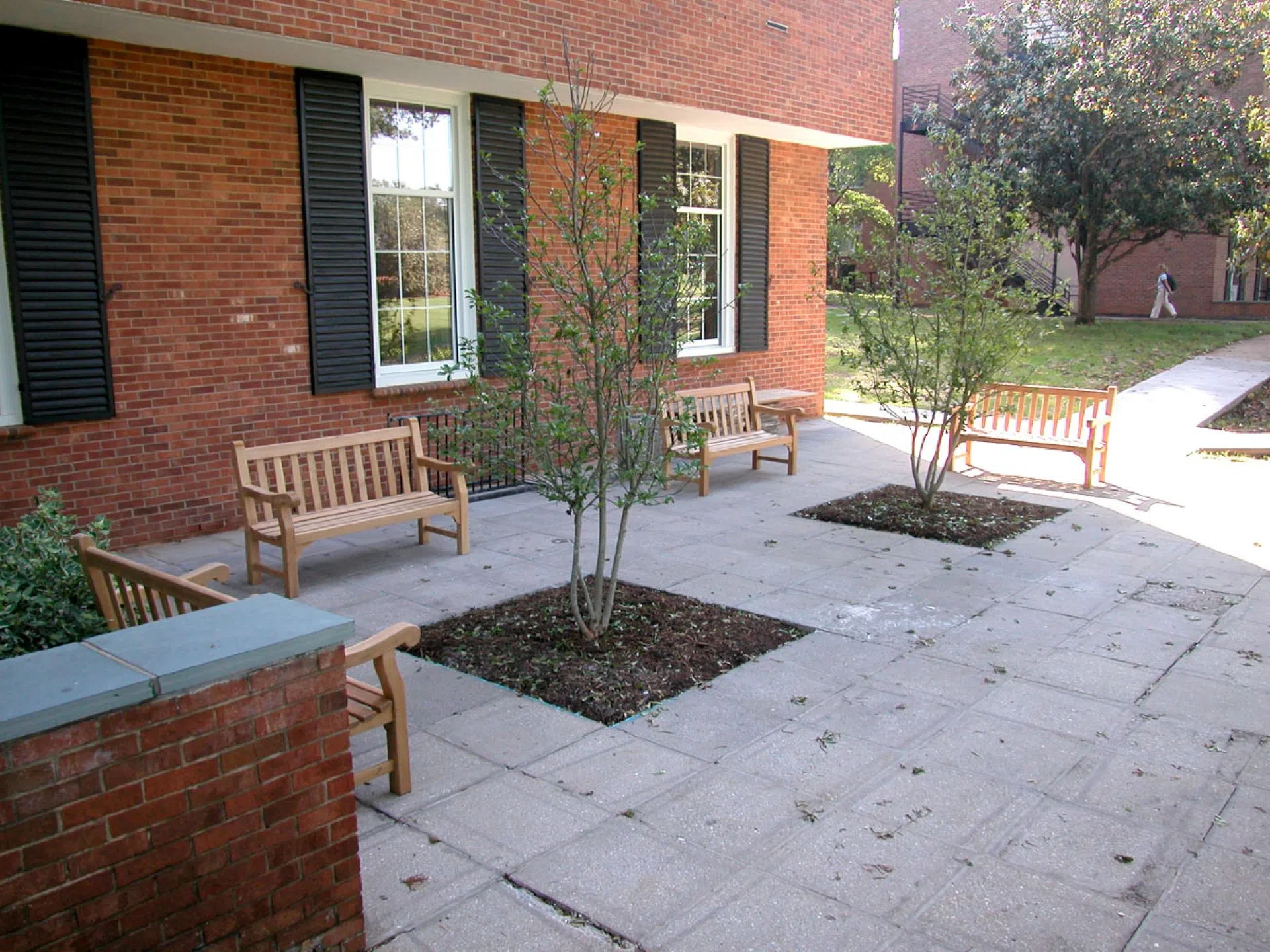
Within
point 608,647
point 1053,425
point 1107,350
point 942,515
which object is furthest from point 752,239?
point 1107,350

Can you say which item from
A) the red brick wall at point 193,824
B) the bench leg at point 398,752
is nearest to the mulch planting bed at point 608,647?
the bench leg at point 398,752

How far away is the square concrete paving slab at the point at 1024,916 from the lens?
10.5 ft

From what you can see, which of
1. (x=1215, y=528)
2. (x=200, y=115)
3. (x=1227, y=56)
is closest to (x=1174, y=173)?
(x=1227, y=56)

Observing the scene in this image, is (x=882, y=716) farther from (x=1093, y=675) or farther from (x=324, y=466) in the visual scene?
(x=324, y=466)

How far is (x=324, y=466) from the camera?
321 inches

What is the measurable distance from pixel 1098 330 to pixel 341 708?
80.0 feet

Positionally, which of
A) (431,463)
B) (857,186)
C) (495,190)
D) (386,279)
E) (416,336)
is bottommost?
(431,463)

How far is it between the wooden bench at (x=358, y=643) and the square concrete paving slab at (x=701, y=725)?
1.09 m

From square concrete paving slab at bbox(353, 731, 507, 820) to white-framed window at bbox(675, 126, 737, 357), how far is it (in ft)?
27.6

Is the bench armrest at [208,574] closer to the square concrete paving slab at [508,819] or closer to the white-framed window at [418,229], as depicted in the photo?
the square concrete paving slab at [508,819]

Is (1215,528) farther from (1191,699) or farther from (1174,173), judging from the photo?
(1174,173)

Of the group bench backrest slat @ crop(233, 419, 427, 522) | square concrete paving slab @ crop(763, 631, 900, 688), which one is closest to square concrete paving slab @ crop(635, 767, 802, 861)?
square concrete paving slab @ crop(763, 631, 900, 688)

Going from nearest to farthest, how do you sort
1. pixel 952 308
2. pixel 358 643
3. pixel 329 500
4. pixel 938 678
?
pixel 358 643
pixel 938 678
pixel 329 500
pixel 952 308

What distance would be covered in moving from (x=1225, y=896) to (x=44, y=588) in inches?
177
